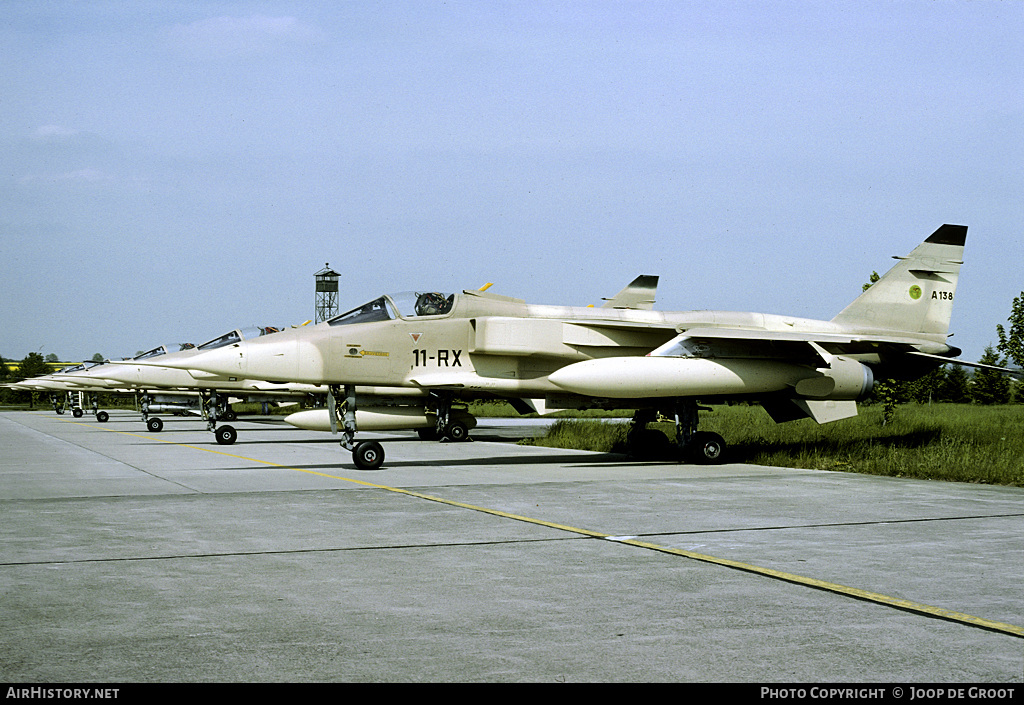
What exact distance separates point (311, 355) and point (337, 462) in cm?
245

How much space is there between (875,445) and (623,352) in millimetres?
4515

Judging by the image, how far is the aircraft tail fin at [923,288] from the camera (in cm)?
1641

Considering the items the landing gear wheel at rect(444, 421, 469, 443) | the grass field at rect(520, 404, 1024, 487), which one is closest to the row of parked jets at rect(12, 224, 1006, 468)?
the grass field at rect(520, 404, 1024, 487)

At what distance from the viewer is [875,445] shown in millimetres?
15594

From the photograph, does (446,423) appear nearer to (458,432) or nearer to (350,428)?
(458,432)

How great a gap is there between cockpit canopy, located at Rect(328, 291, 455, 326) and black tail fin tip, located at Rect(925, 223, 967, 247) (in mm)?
8577

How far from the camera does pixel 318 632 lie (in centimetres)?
428

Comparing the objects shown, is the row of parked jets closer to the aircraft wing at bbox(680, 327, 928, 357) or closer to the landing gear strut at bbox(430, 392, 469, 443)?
the aircraft wing at bbox(680, 327, 928, 357)

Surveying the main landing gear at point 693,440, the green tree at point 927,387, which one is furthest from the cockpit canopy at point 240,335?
the green tree at point 927,387

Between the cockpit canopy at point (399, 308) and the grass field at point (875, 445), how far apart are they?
5.51m

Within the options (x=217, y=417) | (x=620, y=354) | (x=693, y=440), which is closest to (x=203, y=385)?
(x=217, y=417)

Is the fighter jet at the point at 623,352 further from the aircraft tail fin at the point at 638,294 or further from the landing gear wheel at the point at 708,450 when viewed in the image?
the aircraft tail fin at the point at 638,294

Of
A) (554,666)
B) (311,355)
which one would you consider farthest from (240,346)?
(554,666)
